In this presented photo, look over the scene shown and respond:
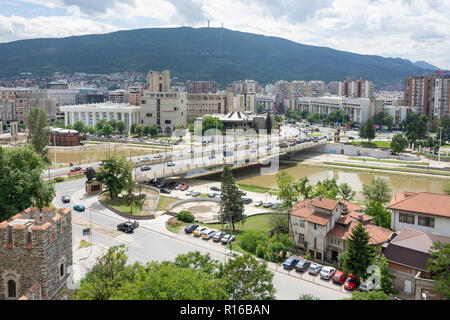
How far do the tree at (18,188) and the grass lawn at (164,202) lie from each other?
10895 mm

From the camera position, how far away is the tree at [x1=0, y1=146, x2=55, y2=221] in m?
22.0

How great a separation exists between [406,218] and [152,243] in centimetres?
1615

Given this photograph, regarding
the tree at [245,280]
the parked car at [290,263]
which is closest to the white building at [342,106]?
the parked car at [290,263]

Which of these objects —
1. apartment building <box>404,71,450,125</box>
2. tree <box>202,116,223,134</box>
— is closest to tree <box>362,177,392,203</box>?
tree <box>202,116,223,134</box>

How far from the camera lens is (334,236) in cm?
2466

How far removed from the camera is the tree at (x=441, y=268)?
653 inches

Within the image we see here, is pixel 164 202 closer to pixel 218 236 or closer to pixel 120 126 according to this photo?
pixel 218 236

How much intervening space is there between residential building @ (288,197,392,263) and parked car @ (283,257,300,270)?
297cm

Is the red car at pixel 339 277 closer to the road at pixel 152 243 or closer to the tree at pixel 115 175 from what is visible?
→ the road at pixel 152 243

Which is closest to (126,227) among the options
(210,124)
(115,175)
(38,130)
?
(115,175)

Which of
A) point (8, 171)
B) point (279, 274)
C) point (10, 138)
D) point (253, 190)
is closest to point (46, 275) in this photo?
point (279, 274)

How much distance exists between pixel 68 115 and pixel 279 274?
96127mm

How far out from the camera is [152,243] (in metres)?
25.5

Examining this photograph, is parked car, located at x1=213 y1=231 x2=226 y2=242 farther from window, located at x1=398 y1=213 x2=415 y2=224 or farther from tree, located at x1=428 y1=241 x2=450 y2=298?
tree, located at x1=428 y1=241 x2=450 y2=298
